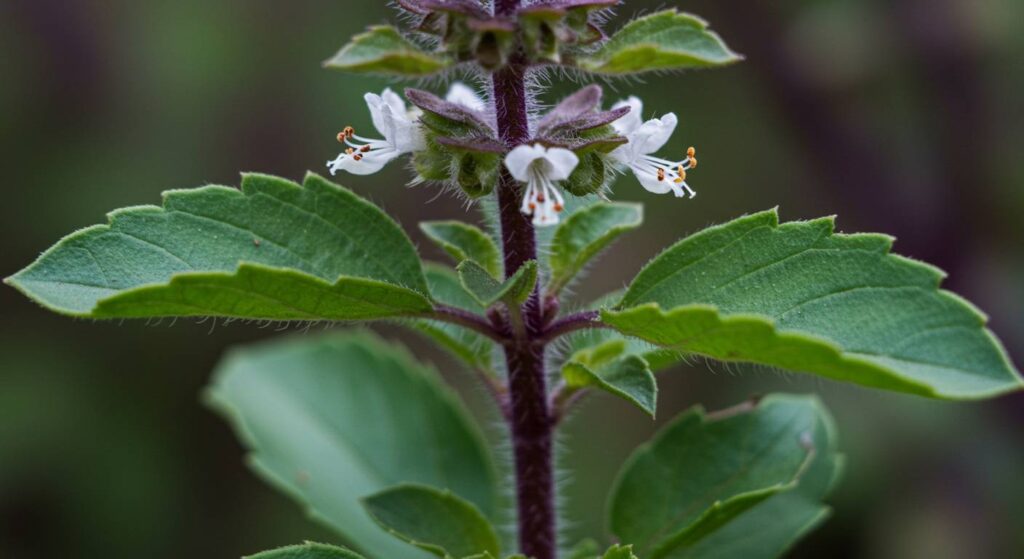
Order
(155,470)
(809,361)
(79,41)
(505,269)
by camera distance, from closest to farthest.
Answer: (809,361) → (505,269) → (155,470) → (79,41)

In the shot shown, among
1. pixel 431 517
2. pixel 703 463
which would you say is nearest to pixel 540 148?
pixel 431 517

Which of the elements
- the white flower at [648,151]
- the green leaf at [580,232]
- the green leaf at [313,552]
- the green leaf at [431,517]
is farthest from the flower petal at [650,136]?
the green leaf at [313,552]

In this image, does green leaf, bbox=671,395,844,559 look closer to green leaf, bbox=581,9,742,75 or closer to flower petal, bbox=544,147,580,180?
flower petal, bbox=544,147,580,180

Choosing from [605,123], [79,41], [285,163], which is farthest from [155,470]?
[605,123]

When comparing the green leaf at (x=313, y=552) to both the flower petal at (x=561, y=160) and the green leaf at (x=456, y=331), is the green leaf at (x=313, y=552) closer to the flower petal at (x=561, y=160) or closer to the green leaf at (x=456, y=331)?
the green leaf at (x=456, y=331)

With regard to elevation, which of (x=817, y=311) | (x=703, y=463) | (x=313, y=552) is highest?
(x=817, y=311)

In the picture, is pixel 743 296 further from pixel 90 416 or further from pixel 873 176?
pixel 90 416

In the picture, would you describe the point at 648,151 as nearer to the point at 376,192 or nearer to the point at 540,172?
the point at 540,172
